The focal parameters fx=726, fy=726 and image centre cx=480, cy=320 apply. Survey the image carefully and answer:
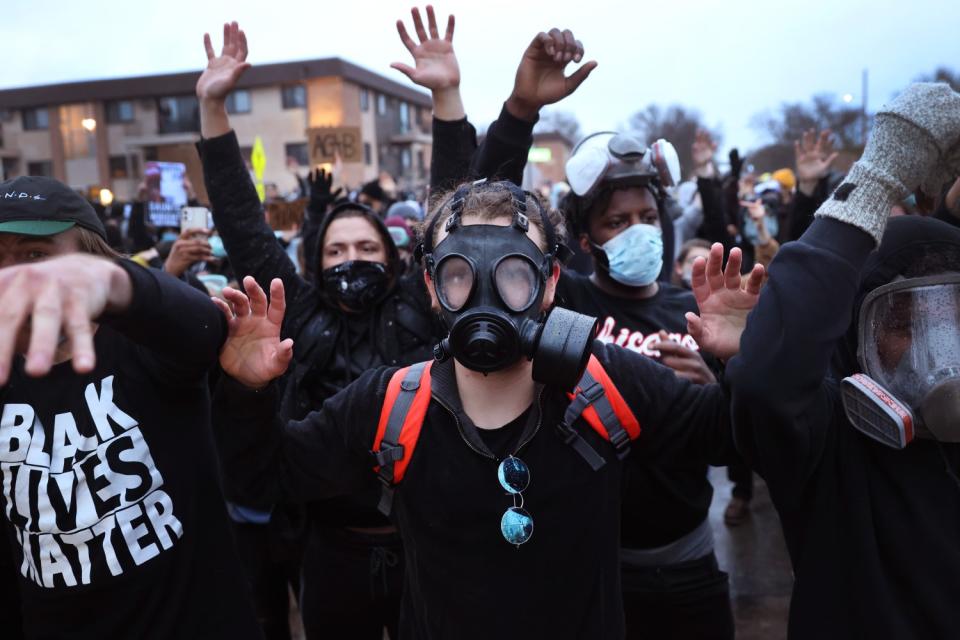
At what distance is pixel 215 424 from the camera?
1854 mm

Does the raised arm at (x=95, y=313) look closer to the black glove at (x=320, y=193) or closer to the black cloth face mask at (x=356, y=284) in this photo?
the black cloth face mask at (x=356, y=284)

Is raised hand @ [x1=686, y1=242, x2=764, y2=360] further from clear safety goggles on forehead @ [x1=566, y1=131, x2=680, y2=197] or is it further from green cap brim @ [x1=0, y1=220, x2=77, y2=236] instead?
green cap brim @ [x1=0, y1=220, x2=77, y2=236]

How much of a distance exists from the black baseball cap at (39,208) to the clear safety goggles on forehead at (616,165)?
73.6 inches

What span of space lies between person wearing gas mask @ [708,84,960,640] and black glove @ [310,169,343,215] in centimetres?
351

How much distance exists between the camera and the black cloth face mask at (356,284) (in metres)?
3.03

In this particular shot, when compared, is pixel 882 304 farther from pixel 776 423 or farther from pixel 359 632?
pixel 359 632

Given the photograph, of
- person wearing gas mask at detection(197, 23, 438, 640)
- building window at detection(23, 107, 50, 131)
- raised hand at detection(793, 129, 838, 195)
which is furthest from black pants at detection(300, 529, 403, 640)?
building window at detection(23, 107, 50, 131)

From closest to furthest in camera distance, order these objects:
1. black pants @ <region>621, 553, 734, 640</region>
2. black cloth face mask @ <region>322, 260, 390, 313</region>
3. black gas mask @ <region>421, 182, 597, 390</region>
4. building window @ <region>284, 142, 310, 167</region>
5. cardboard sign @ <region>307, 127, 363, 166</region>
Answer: black gas mask @ <region>421, 182, 597, 390</region>
black pants @ <region>621, 553, 734, 640</region>
black cloth face mask @ <region>322, 260, 390, 313</region>
cardboard sign @ <region>307, 127, 363, 166</region>
building window @ <region>284, 142, 310, 167</region>

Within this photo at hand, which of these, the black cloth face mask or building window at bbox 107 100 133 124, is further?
building window at bbox 107 100 133 124

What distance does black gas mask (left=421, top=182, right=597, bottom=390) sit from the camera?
1644mm

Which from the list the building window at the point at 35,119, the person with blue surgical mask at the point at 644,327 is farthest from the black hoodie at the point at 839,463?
the building window at the point at 35,119

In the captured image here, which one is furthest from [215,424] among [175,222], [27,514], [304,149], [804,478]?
[304,149]

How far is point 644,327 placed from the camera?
2.91 m

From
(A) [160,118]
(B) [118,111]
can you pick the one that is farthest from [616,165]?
(B) [118,111]
